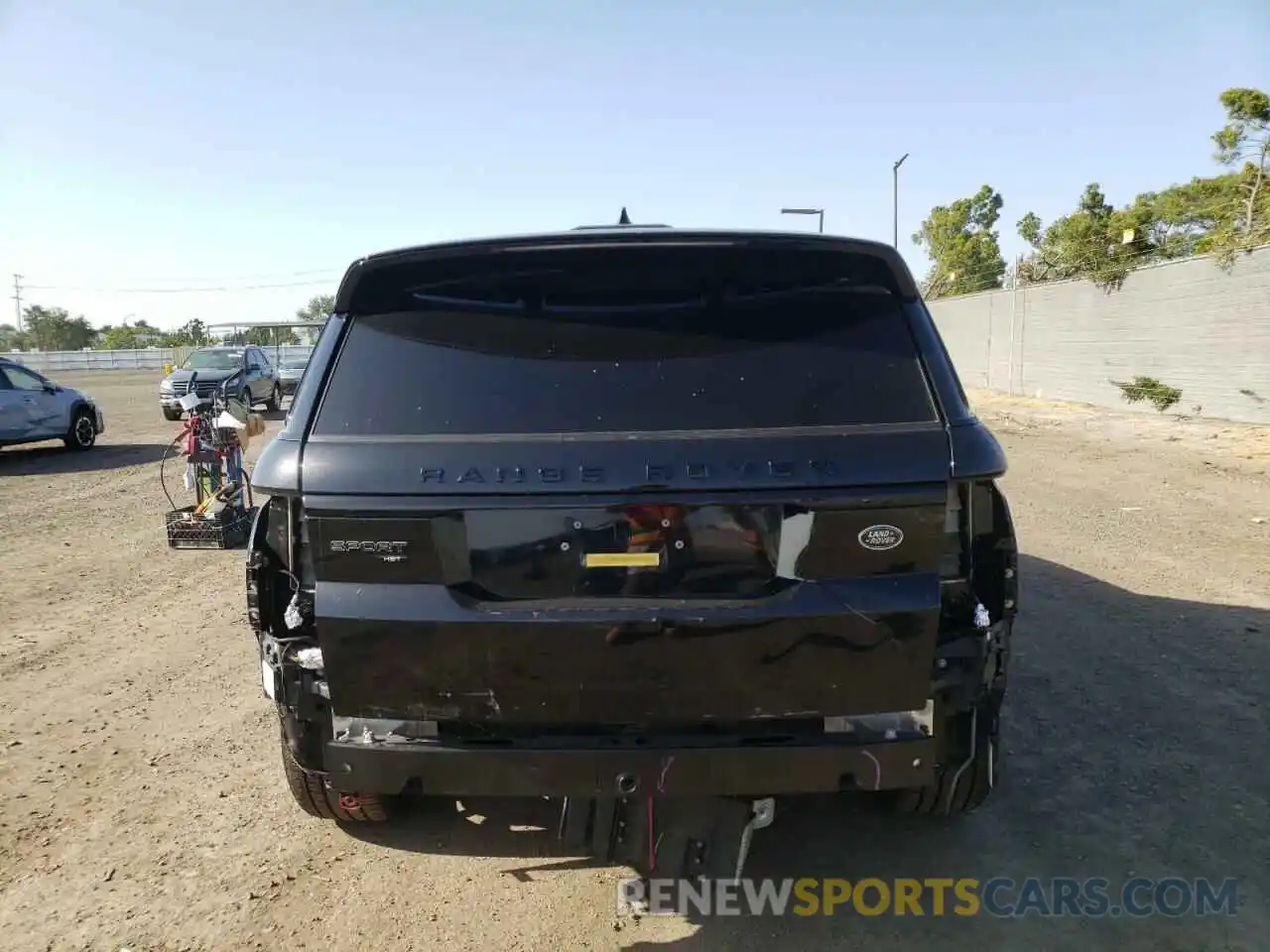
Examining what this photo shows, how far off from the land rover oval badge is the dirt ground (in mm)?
1283

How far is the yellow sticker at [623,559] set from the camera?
2270 mm

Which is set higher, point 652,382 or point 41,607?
point 652,382

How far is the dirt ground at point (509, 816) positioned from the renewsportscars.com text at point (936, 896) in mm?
47

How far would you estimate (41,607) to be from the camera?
6309 mm

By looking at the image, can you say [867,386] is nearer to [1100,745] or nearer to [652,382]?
[652,382]

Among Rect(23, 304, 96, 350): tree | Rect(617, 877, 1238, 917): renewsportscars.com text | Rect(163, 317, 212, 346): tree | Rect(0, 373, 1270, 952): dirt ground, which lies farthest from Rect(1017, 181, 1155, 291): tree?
Rect(23, 304, 96, 350): tree

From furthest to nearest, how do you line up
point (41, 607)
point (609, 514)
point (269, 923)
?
point (41, 607) < point (269, 923) < point (609, 514)

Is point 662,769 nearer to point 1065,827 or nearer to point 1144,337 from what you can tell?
point 1065,827

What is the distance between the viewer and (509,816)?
3.32 metres

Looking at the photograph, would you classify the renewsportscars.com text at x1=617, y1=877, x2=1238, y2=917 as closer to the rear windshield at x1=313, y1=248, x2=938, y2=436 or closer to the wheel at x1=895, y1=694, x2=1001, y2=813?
the wheel at x1=895, y1=694, x2=1001, y2=813

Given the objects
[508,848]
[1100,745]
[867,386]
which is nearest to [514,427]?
[867,386]

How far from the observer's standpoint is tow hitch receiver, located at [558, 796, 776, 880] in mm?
2535

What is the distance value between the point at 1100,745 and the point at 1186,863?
890 mm

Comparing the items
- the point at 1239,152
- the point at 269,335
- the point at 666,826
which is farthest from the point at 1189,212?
the point at 269,335
